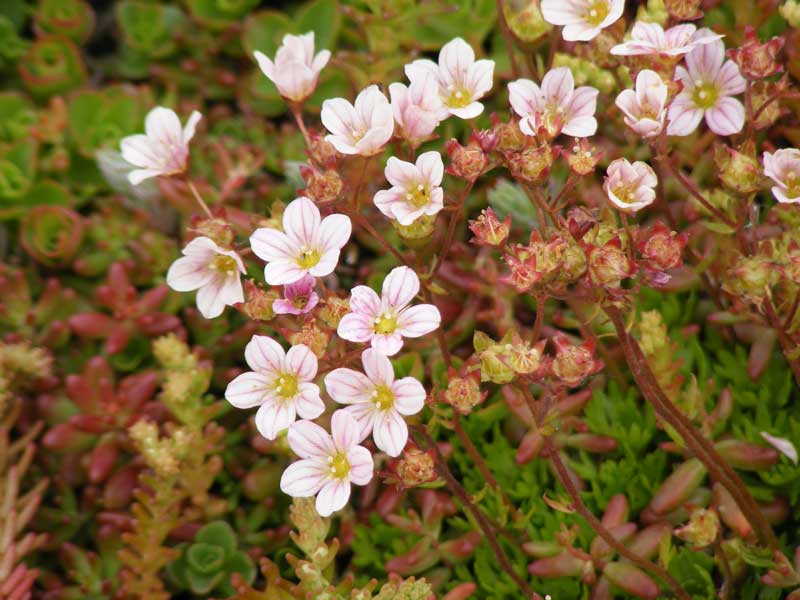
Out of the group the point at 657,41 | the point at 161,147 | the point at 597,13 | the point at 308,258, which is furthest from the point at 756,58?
the point at 161,147

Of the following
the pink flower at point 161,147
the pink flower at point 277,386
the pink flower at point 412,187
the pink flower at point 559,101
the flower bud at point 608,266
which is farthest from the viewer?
the pink flower at point 161,147

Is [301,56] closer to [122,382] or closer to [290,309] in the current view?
[290,309]

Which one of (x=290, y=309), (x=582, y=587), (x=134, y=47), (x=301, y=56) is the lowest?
(x=582, y=587)

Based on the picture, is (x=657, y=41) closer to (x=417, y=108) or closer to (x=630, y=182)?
(x=630, y=182)

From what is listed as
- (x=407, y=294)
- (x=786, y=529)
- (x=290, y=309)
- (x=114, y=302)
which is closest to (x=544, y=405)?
(x=407, y=294)

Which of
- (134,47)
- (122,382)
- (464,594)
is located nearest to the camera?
(464,594)

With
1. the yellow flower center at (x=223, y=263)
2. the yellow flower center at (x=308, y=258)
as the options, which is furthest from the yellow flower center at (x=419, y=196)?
the yellow flower center at (x=223, y=263)

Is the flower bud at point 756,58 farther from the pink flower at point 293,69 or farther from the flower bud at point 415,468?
the flower bud at point 415,468
